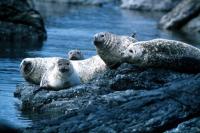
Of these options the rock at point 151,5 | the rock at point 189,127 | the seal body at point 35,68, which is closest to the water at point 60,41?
the seal body at point 35,68

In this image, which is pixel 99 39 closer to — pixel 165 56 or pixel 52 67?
pixel 52 67

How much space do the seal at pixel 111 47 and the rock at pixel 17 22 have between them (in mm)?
10645

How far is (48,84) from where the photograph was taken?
40.7 feet

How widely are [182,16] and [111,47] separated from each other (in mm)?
19611

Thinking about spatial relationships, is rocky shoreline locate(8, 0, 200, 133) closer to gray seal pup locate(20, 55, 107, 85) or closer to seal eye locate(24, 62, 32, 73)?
gray seal pup locate(20, 55, 107, 85)

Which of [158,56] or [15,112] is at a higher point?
[158,56]

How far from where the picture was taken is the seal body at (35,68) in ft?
44.2

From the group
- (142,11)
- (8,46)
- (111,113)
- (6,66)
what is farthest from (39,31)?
(142,11)

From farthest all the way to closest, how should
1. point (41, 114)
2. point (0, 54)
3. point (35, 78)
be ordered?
point (0, 54) → point (35, 78) → point (41, 114)

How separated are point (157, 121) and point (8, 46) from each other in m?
13.4

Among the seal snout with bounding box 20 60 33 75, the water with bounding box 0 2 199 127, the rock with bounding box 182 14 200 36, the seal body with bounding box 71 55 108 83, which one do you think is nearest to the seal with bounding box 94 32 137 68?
the seal body with bounding box 71 55 108 83

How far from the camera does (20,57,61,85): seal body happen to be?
13469mm

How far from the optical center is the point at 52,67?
507 inches

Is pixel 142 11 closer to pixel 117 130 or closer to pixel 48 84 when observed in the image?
pixel 48 84
